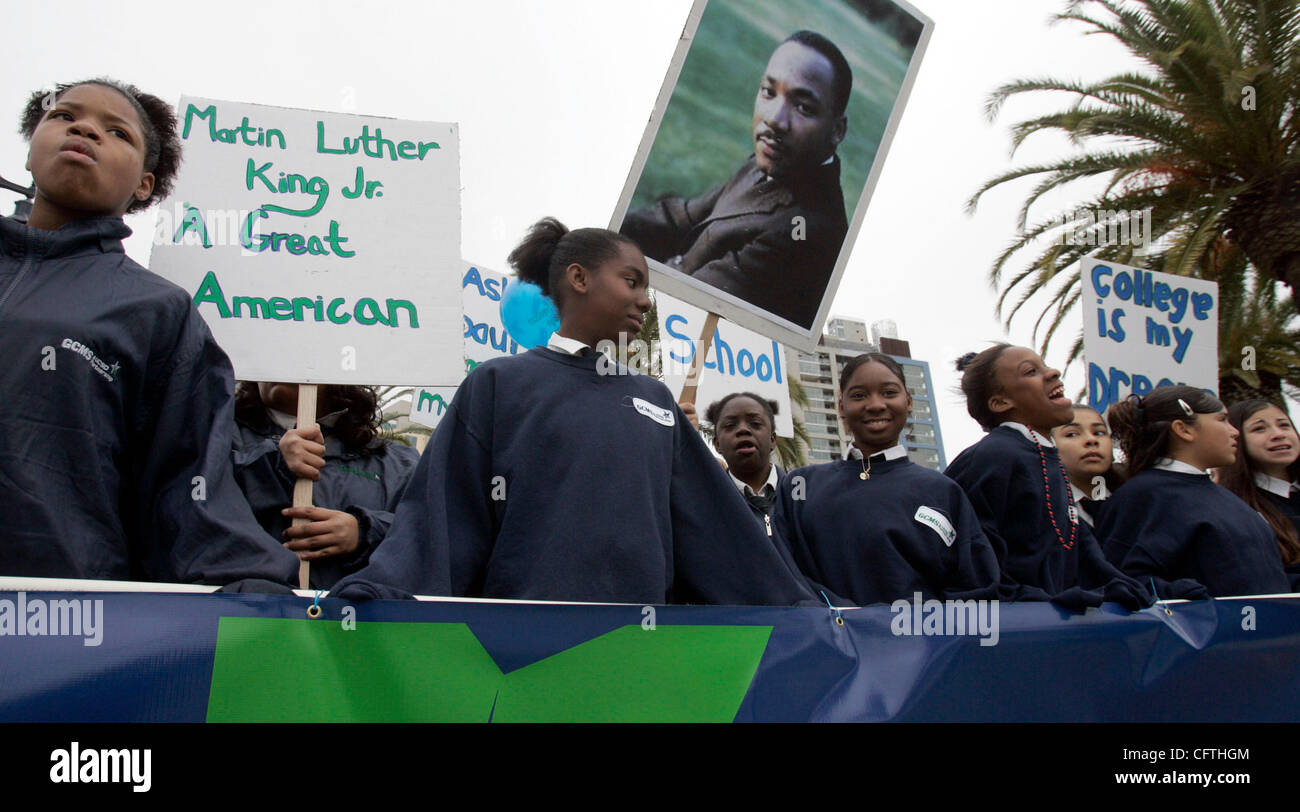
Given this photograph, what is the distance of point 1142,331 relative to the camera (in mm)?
5695

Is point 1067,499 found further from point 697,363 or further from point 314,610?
point 314,610

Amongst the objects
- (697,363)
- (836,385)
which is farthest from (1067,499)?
(836,385)

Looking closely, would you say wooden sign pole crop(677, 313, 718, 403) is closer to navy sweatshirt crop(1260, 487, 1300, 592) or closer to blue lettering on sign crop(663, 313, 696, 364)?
blue lettering on sign crop(663, 313, 696, 364)

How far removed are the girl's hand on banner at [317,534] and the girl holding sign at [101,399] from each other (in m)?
0.48

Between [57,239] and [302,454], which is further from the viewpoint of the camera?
[302,454]

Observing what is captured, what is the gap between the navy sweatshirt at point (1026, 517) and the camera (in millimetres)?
3520

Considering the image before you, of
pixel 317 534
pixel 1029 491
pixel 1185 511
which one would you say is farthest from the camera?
pixel 1185 511

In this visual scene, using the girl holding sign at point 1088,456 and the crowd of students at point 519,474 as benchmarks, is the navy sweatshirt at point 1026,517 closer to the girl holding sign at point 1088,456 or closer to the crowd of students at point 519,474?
the crowd of students at point 519,474

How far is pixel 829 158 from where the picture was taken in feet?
14.2

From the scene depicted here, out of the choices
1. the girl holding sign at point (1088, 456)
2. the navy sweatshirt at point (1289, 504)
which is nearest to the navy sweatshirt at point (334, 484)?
the girl holding sign at point (1088, 456)

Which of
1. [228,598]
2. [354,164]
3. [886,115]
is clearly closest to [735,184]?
[886,115]

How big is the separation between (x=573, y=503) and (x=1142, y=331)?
414 cm
